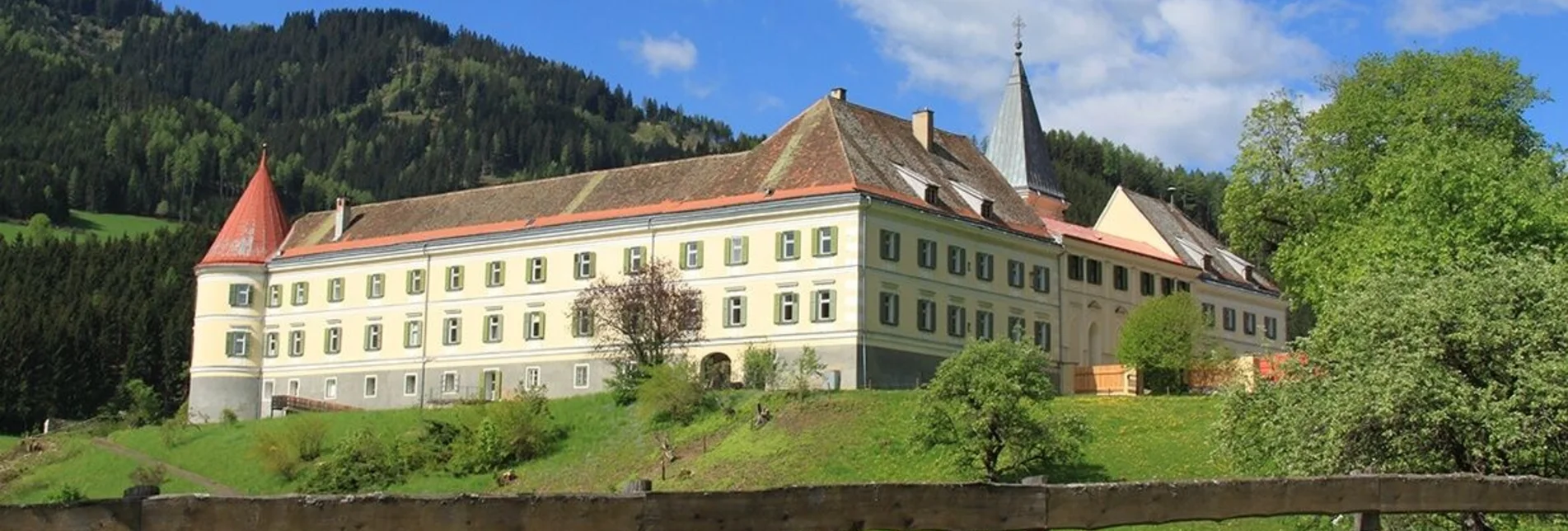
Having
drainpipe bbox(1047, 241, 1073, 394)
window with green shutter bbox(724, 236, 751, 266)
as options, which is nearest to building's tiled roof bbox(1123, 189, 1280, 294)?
drainpipe bbox(1047, 241, 1073, 394)

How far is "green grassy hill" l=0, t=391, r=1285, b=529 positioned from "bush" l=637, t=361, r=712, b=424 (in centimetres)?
58

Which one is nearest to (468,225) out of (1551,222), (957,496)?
(1551,222)

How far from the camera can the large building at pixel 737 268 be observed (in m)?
65.6

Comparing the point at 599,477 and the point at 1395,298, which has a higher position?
the point at 1395,298

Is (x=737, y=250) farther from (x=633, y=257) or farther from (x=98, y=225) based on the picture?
(x=98, y=225)

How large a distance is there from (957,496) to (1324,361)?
2048 cm

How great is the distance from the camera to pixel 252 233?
85.6m

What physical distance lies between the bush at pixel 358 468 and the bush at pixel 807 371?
43.2ft

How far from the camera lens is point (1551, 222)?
167ft

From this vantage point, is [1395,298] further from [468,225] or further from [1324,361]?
[468,225]

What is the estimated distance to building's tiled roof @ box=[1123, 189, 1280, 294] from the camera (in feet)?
283

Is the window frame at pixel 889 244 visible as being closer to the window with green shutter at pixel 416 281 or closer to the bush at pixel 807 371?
the bush at pixel 807 371

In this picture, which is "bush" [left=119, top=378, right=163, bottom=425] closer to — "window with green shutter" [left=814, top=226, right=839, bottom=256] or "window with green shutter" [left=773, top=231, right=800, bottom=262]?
"window with green shutter" [left=773, top=231, right=800, bottom=262]

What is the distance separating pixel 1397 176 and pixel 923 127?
2471 centimetres
